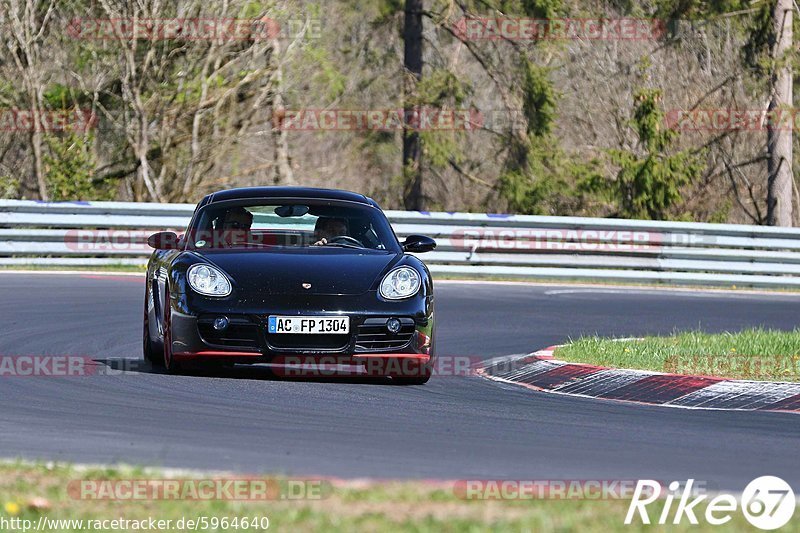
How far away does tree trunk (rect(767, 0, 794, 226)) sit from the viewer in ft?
90.0

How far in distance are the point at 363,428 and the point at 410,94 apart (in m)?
25.8

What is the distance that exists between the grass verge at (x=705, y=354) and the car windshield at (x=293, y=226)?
177 cm

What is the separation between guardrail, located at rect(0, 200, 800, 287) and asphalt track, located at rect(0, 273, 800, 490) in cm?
730

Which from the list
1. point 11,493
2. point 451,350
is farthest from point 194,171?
point 11,493

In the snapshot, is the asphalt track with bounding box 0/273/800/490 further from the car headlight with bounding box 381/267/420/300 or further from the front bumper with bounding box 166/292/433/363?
the car headlight with bounding box 381/267/420/300

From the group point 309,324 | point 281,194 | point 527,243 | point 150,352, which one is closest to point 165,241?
point 150,352

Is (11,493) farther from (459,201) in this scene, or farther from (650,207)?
(459,201)

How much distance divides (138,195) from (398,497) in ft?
69.7

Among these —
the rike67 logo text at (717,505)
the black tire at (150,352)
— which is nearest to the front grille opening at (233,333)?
the black tire at (150,352)

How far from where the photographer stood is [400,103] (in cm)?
3266

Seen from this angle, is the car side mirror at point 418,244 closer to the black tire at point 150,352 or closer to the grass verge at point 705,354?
the grass verge at point 705,354

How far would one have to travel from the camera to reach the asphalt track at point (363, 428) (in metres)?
6.26

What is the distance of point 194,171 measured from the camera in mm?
26203

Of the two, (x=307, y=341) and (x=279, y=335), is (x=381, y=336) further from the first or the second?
(x=279, y=335)
